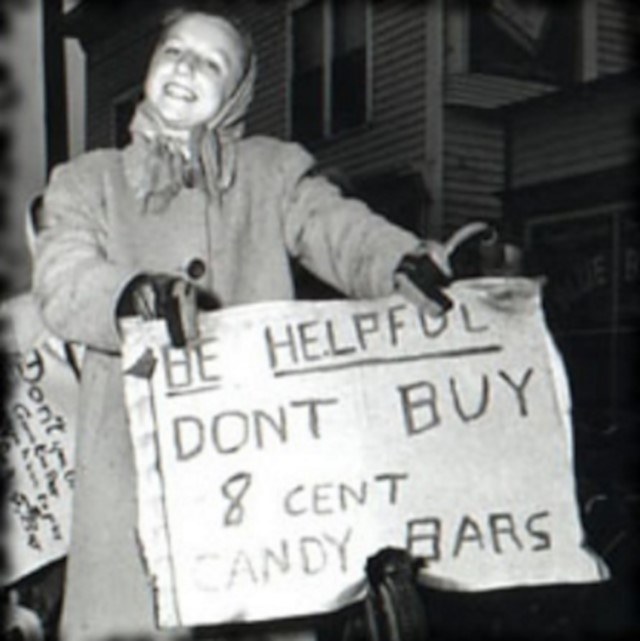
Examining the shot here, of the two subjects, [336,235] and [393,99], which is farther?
[393,99]

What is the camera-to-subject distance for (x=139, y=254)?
188 centimetres

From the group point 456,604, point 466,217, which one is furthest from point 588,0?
point 456,604

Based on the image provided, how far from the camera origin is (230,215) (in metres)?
1.92

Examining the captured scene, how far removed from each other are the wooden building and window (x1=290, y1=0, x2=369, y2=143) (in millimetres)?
11

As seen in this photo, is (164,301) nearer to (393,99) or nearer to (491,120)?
(491,120)

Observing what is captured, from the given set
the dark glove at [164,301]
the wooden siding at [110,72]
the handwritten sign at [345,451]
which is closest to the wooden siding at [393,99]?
the wooden siding at [110,72]

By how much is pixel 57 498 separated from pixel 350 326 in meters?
0.62

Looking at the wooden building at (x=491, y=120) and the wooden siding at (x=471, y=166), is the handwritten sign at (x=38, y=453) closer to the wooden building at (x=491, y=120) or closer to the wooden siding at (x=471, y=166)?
the wooden building at (x=491, y=120)

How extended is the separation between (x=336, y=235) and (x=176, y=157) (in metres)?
0.25

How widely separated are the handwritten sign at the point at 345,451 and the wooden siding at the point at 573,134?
18.4 ft

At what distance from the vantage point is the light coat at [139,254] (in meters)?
1.86

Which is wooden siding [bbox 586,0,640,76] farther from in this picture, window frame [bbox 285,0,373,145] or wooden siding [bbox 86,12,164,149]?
wooden siding [bbox 86,12,164,149]

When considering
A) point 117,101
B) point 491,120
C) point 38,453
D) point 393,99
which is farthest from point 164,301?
point 117,101

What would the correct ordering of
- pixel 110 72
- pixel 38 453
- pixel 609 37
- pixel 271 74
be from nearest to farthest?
1. pixel 38 453
2. pixel 609 37
3. pixel 271 74
4. pixel 110 72
